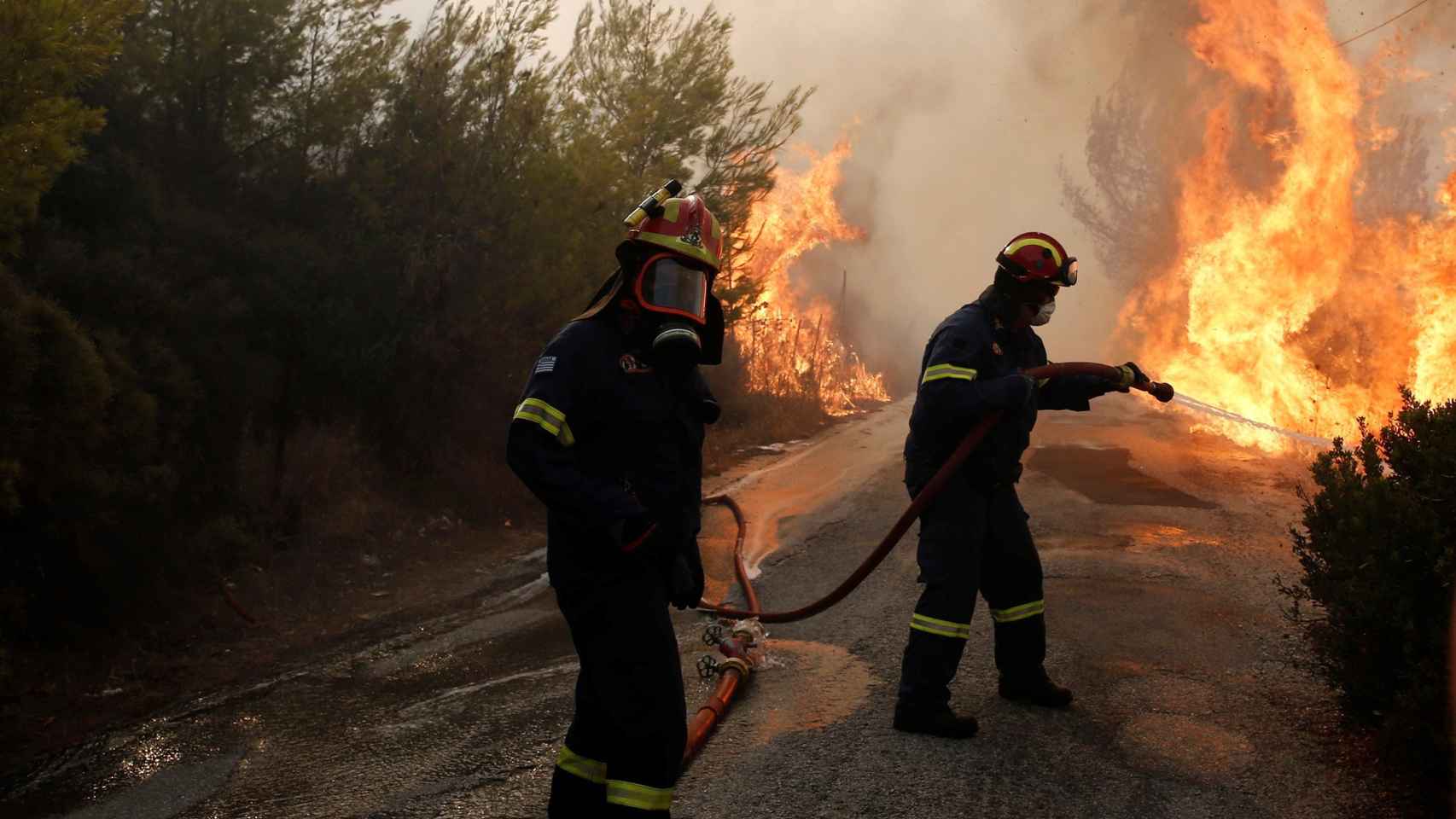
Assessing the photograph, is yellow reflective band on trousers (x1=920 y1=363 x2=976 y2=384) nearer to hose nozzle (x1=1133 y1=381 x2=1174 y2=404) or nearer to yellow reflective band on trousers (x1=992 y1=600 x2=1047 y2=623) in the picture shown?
hose nozzle (x1=1133 y1=381 x2=1174 y2=404)

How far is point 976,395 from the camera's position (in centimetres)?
464

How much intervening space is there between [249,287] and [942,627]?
23.3 feet

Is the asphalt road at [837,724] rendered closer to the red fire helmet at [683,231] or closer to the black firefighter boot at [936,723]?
the black firefighter boot at [936,723]

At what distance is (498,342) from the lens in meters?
12.0

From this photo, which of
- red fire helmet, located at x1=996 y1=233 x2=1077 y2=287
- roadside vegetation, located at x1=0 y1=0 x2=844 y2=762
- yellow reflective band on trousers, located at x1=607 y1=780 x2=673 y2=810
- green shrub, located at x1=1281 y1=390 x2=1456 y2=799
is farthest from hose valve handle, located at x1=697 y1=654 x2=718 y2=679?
roadside vegetation, located at x1=0 y1=0 x2=844 y2=762

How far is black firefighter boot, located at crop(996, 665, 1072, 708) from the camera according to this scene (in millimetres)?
4895

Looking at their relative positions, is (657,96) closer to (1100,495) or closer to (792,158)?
(1100,495)

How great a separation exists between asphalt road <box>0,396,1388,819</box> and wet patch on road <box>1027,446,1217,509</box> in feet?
5.89

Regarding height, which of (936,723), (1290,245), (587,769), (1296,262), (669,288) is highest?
(1290,245)

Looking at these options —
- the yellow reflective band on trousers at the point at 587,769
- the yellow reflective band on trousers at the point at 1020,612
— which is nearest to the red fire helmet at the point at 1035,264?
the yellow reflective band on trousers at the point at 1020,612

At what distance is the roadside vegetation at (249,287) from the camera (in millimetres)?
Answer: 6578

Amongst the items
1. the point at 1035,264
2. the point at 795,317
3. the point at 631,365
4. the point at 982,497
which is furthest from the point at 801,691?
the point at 795,317

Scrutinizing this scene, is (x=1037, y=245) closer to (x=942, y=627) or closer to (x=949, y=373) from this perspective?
(x=949, y=373)

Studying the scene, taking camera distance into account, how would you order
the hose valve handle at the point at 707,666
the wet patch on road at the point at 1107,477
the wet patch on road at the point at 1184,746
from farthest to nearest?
1. the wet patch on road at the point at 1107,477
2. the hose valve handle at the point at 707,666
3. the wet patch on road at the point at 1184,746
